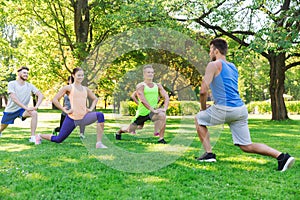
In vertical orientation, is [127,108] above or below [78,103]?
below

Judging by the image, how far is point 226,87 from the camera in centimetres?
517

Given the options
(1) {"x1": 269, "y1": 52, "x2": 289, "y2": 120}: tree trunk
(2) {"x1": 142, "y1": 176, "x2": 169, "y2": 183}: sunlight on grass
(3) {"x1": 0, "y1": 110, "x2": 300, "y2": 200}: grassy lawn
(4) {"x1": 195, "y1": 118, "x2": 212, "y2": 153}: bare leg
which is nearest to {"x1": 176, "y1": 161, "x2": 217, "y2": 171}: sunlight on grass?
(3) {"x1": 0, "y1": 110, "x2": 300, "y2": 200}: grassy lawn

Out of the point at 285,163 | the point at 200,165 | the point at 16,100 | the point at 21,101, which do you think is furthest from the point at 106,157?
the point at 21,101

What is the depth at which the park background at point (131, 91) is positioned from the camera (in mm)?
3998

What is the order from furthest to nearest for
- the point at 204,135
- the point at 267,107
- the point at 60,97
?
the point at 267,107, the point at 60,97, the point at 204,135

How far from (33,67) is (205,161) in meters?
16.8

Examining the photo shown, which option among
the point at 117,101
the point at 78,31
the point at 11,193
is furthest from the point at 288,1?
the point at 11,193

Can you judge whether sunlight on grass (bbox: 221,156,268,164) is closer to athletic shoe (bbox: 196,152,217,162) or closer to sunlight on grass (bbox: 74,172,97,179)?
athletic shoe (bbox: 196,152,217,162)

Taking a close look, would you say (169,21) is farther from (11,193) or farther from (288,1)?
(11,193)

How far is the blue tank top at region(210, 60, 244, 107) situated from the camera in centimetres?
516

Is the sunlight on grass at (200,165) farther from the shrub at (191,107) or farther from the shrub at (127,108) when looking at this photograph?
the shrub at (127,108)

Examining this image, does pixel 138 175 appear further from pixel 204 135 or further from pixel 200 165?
pixel 204 135

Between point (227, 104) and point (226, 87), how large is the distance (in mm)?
249

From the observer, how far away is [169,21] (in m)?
15.4
